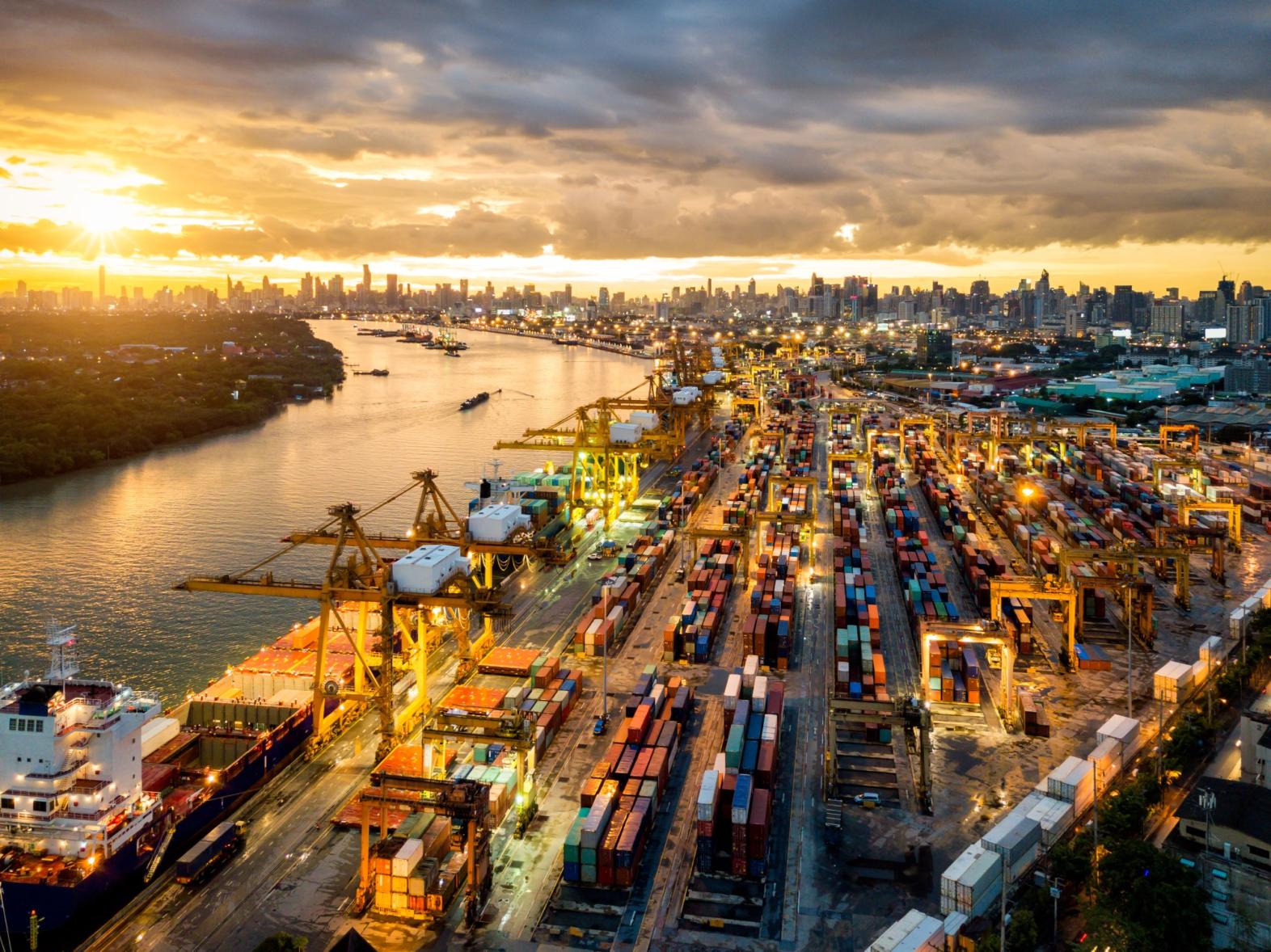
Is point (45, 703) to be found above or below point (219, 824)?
above

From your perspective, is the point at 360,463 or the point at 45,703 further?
the point at 360,463

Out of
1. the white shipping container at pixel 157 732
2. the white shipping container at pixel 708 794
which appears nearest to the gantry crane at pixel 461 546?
the white shipping container at pixel 157 732

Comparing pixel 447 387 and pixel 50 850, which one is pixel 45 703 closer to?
pixel 50 850

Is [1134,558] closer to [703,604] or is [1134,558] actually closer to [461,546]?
[703,604]

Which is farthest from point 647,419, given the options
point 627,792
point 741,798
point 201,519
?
point 741,798

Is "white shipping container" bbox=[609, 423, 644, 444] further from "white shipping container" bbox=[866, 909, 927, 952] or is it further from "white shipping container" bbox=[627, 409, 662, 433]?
"white shipping container" bbox=[866, 909, 927, 952]

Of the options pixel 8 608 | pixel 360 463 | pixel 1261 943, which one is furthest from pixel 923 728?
pixel 360 463
